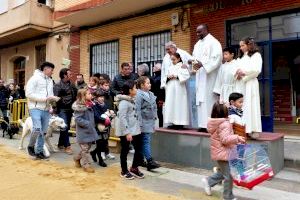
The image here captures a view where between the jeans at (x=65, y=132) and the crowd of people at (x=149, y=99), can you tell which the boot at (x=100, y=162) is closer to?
the crowd of people at (x=149, y=99)

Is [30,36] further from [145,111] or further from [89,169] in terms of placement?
[145,111]

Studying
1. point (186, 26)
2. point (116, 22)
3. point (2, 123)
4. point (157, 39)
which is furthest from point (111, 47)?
point (2, 123)

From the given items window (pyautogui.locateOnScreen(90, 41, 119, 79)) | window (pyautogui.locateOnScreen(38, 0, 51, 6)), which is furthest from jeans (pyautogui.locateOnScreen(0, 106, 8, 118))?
window (pyautogui.locateOnScreen(38, 0, 51, 6))

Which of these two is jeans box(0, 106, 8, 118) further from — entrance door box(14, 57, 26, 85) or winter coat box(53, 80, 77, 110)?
entrance door box(14, 57, 26, 85)

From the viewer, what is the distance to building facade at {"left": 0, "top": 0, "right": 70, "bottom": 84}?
619 inches

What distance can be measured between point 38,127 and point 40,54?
33.2 ft

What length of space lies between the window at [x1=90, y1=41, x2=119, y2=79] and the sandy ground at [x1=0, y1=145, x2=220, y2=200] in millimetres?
6812

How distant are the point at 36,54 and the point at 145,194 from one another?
13183 millimetres

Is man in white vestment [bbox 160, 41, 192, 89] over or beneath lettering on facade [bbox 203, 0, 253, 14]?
beneath

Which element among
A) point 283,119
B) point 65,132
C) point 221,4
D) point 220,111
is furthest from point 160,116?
point 283,119

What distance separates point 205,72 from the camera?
23.9 feet

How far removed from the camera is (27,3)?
15.7 meters

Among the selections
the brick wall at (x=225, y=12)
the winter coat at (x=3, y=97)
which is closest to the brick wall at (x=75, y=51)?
the winter coat at (x=3, y=97)

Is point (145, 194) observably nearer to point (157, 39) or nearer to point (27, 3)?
point (157, 39)
